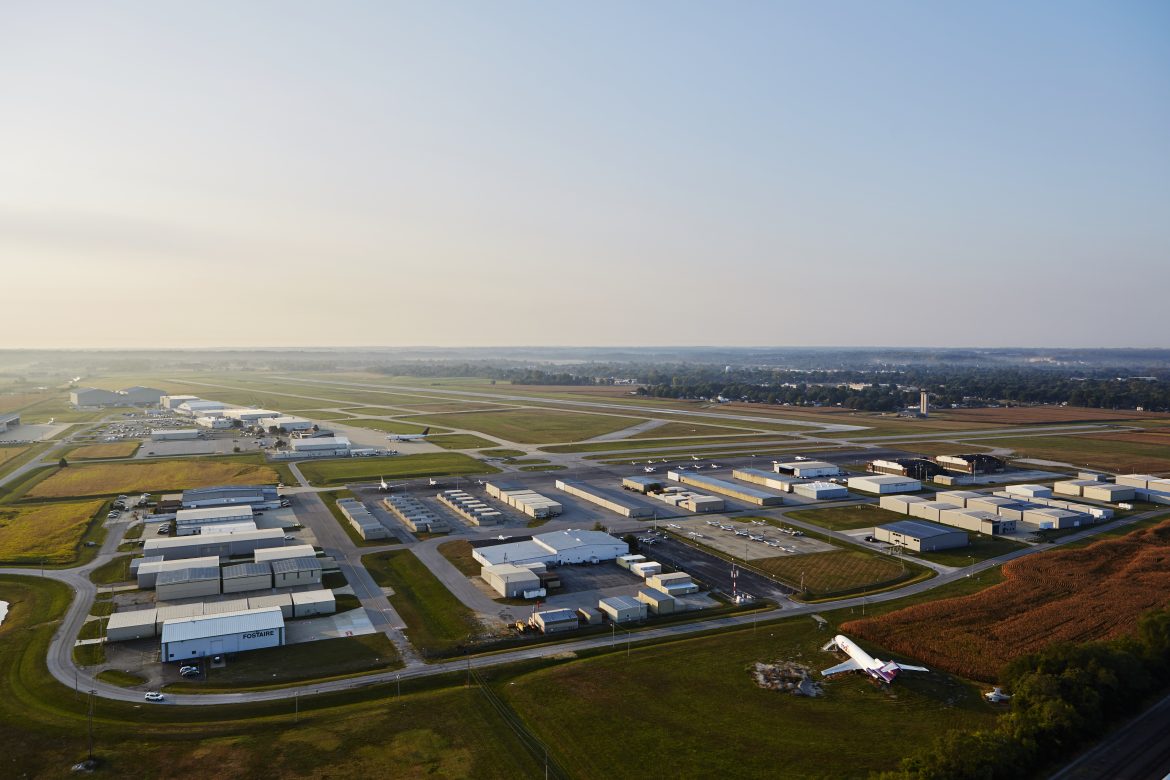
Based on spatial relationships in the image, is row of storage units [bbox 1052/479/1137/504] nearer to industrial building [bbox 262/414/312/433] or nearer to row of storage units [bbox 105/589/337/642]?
row of storage units [bbox 105/589/337/642]

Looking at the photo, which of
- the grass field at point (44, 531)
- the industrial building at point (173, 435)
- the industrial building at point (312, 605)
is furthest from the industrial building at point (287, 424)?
the industrial building at point (312, 605)

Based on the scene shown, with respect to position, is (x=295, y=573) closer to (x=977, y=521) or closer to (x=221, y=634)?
(x=221, y=634)

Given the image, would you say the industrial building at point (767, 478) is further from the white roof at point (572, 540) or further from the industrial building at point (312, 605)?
the industrial building at point (312, 605)

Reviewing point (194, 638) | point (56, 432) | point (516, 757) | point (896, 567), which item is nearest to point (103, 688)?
point (194, 638)

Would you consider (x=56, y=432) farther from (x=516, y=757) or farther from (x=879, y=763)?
(x=879, y=763)

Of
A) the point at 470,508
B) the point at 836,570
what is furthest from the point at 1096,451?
the point at 470,508
